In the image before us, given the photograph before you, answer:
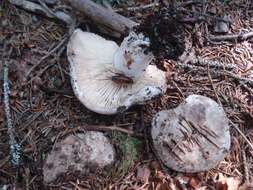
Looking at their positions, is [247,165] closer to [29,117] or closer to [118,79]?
[118,79]

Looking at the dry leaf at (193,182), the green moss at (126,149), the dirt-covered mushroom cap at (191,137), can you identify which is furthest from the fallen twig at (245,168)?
the green moss at (126,149)

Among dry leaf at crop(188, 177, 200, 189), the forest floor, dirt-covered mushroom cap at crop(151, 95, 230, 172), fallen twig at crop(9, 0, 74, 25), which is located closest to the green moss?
the forest floor

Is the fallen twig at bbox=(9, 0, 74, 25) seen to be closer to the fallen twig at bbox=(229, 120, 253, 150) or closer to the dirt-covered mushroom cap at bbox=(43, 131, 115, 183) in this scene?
the dirt-covered mushroom cap at bbox=(43, 131, 115, 183)

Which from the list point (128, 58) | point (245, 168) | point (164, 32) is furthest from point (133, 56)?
point (245, 168)

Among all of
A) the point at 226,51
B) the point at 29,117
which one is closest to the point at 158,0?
the point at 226,51

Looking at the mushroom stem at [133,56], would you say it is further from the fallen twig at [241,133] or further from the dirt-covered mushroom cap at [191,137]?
the fallen twig at [241,133]

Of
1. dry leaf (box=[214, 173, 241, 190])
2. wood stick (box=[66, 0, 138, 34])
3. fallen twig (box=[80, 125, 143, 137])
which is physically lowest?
dry leaf (box=[214, 173, 241, 190])

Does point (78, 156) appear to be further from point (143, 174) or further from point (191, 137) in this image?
point (191, 137)
